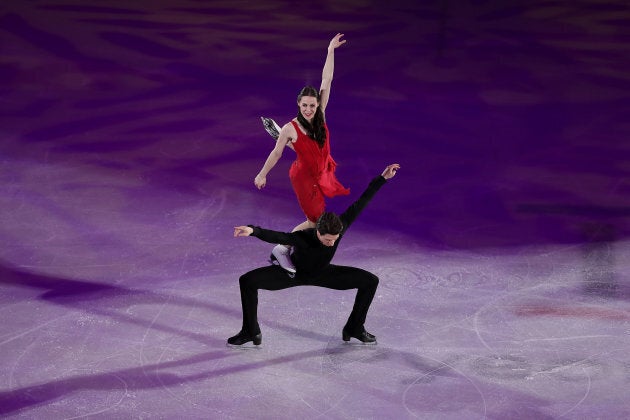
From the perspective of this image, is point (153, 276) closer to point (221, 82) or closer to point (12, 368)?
point (12, 368)

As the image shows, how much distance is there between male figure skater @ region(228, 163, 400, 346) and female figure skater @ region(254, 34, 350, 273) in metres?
0.57

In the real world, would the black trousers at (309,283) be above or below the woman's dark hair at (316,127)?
below

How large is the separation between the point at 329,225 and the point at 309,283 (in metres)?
0.53

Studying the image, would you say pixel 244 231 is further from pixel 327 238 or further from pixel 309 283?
pixel 309 283

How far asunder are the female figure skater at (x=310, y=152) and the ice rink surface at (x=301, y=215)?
0.75 metres

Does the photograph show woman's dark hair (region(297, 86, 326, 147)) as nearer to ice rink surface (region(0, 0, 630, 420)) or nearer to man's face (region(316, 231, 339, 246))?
man's face (region(316, 231, 339, 246))

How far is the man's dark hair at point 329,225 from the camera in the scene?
5430 mm

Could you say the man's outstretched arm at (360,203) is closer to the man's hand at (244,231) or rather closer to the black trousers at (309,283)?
the black trousers at (309,283)

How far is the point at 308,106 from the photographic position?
6.05 m

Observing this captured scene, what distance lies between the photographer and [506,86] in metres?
10.8

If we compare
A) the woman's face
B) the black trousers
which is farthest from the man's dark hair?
the woman's face

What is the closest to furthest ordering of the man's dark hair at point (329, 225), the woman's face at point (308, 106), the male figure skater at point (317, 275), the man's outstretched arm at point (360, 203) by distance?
the man's dark hair at point (329, 225) → the male figure skater at point (317, 275) → the man's outstretched arm at point (360, 203) → the woman's face at point (308, 106)

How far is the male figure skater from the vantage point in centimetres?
556

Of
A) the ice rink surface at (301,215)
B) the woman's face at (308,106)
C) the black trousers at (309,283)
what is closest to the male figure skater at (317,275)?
the black trousers at (309,283)
